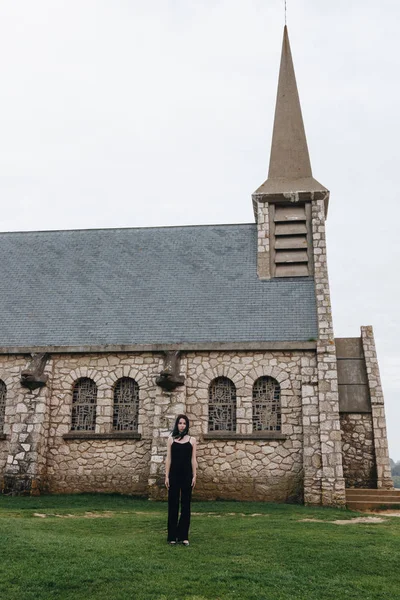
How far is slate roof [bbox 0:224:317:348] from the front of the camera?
17.7 metres

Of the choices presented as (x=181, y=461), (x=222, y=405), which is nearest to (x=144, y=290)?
(x=222, y=405)

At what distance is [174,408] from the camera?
16.2m

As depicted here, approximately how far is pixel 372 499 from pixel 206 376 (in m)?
5.49

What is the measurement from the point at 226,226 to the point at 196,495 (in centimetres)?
955

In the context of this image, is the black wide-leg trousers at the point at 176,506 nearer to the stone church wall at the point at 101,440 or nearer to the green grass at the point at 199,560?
the green grass at the point at 199,560

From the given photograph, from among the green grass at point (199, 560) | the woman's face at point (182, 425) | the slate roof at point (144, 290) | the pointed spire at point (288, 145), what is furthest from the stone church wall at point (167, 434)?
the woman's face at point (182, 425)

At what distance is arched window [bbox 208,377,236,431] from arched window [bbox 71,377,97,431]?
3.44 meters

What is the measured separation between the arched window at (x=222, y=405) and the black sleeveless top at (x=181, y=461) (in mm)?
7811

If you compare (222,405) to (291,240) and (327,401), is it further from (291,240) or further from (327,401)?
(291,240)

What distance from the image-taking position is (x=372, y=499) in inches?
616

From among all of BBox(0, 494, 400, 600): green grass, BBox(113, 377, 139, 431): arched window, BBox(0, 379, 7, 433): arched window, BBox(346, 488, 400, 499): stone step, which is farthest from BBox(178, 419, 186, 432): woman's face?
BBox(0, 379, 7, 433): arched window

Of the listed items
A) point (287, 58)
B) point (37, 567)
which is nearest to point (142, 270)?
point (287, 58)

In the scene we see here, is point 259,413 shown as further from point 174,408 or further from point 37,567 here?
point 37,567

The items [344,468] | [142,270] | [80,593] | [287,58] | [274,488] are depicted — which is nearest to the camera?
[80,593]
